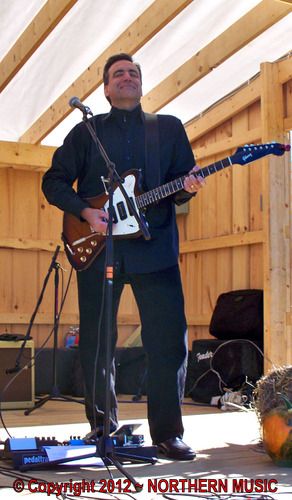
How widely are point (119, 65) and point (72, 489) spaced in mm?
1745

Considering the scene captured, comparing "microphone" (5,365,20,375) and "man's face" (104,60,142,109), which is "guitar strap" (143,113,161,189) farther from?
"microphone" (5,365,20,375)

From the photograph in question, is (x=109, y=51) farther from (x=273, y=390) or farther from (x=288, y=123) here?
(x=273, y=390)

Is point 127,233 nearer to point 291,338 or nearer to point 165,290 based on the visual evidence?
point 165,290

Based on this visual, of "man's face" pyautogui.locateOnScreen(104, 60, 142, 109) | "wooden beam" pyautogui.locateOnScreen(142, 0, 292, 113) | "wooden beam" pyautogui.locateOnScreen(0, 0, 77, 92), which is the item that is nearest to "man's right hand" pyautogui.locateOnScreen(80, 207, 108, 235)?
"man's face" pyautogui.locateOnScreen(104, 60, 142, 109)

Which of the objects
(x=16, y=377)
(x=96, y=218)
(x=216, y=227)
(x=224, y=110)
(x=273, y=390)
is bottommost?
(x=16, y=377)

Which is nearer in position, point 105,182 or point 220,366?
point 105,182

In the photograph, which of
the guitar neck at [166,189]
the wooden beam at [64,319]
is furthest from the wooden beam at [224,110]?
the guitar neck at [166,189]

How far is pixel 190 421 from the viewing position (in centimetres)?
461

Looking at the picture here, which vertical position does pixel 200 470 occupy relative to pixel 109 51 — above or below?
below

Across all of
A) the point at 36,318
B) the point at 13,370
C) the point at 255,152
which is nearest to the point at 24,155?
the point at 36,318

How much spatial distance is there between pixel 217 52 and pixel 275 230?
1.36 m

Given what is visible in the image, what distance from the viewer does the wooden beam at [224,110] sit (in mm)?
6106

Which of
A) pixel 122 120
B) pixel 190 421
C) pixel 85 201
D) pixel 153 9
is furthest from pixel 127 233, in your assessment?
pixel 153 9

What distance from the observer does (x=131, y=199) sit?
315 cm
